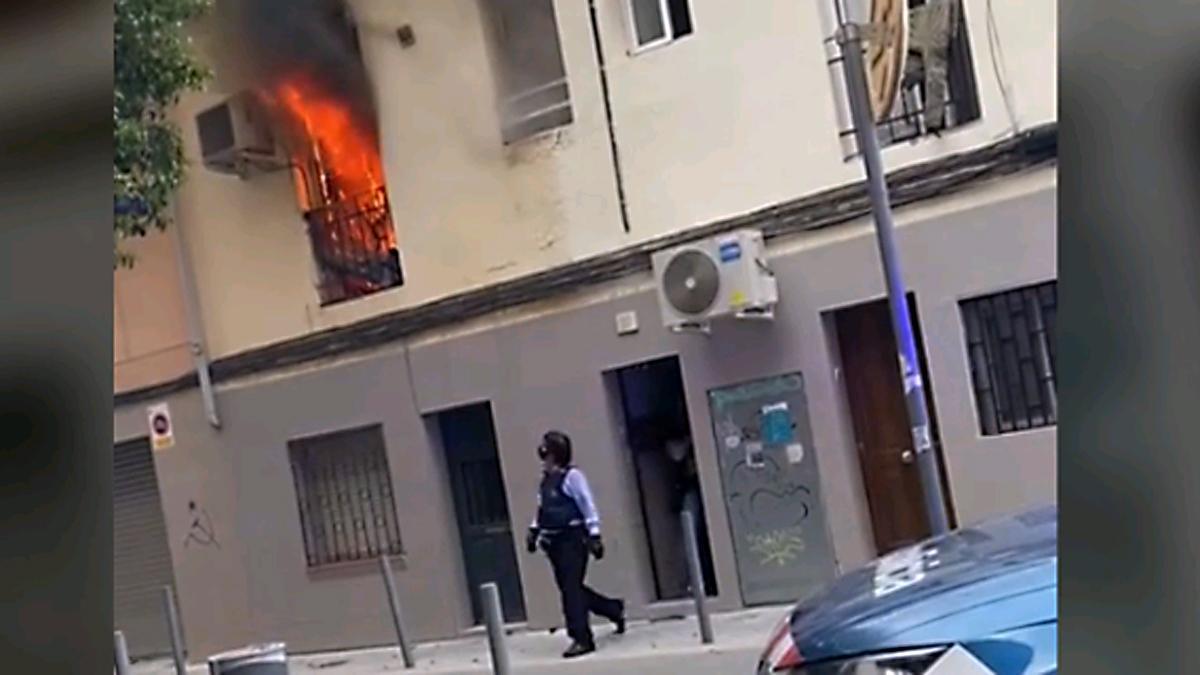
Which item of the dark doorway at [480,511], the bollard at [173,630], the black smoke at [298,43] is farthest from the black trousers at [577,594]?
the black smoke at [298,43]

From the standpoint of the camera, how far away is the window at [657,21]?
2820 millimetres

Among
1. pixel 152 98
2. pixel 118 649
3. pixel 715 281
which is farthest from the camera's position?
pixel 715 281

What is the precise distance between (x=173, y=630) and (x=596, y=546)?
107cm

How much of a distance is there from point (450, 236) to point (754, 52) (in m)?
0.87

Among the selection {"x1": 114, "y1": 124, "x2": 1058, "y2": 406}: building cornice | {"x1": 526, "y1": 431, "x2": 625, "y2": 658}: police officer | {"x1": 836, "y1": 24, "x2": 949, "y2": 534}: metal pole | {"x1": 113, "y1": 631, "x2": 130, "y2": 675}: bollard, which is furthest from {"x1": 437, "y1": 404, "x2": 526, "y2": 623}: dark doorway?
{"x1": 113, "y1": 631, "x2": 130, "y2": 675}: bollard

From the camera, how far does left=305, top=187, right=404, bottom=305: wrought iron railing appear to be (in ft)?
8.84

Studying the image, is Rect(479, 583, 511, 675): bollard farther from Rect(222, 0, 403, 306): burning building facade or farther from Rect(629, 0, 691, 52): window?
Rect(629, 0, 691, 52): window

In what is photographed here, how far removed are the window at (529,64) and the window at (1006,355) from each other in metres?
1.09

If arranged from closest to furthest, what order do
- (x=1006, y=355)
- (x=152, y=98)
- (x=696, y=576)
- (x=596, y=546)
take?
(x=152, y=98)
(x=1006, y=355)
(x=696, y=576)
(x=596, y=546)

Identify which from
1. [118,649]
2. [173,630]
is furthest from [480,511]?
[118,649]

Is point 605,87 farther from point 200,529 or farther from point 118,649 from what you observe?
point 118,649

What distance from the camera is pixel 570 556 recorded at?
10.5 feet

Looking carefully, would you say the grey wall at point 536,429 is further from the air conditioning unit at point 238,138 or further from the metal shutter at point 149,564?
the air conditioning unit at point 238,138

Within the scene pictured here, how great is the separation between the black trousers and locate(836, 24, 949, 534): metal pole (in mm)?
1007
